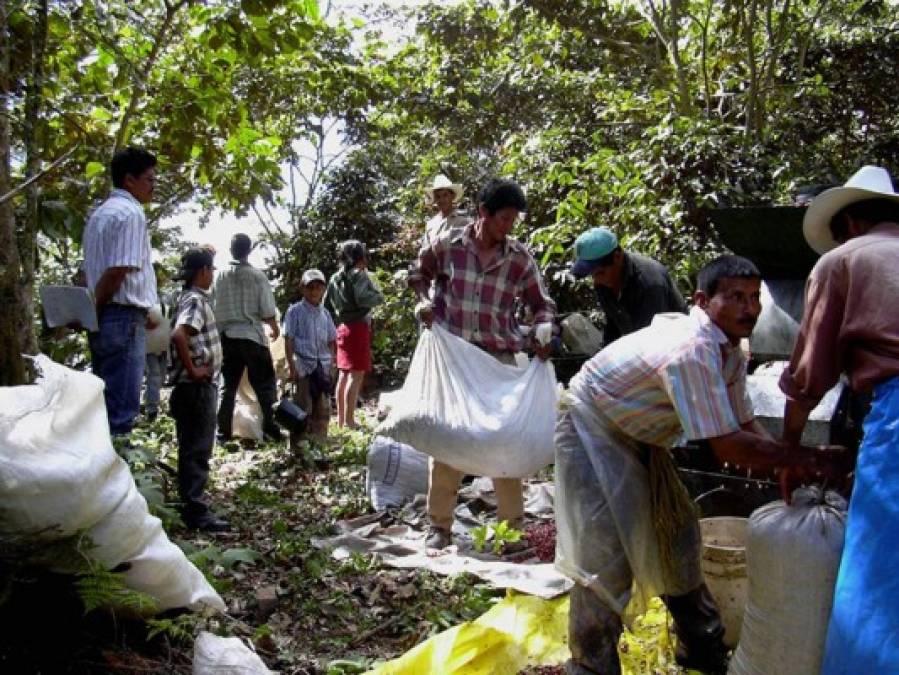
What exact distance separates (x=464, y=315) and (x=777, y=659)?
2.64 meters

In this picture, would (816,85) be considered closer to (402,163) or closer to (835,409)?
(835,409)

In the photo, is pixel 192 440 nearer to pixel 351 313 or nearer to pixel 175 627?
pixel 175 627

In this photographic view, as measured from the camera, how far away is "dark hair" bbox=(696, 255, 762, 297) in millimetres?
2484

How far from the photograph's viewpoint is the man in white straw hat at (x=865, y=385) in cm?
191

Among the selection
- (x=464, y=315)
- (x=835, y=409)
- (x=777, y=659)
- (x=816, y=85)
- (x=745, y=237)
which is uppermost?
(x=816, y=85)

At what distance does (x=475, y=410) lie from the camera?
13.9 feet

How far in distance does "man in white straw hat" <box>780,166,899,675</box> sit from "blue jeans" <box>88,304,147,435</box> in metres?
3.23

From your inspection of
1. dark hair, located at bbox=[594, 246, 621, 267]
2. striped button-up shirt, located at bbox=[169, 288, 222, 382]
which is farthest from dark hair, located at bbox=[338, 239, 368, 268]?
dark hair, located at bbox=[594, 246, 621, 267]

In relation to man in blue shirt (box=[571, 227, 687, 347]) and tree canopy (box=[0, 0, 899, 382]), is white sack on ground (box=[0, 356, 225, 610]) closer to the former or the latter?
tree canopy (box=[0, 0, 899, 382])

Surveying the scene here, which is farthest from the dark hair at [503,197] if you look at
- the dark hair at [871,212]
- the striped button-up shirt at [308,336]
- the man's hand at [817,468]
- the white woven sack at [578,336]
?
the striped button-up shirt at [308,336]

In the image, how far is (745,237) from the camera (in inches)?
181

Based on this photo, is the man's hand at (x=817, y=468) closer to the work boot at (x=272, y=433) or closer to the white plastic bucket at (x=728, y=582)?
the white plastic bucket at (x=728, y=582)

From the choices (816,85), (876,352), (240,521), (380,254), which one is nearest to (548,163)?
(816,85)

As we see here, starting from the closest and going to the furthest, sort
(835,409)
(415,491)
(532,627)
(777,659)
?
(777,659), (532,627), (835,409), (415,491)
